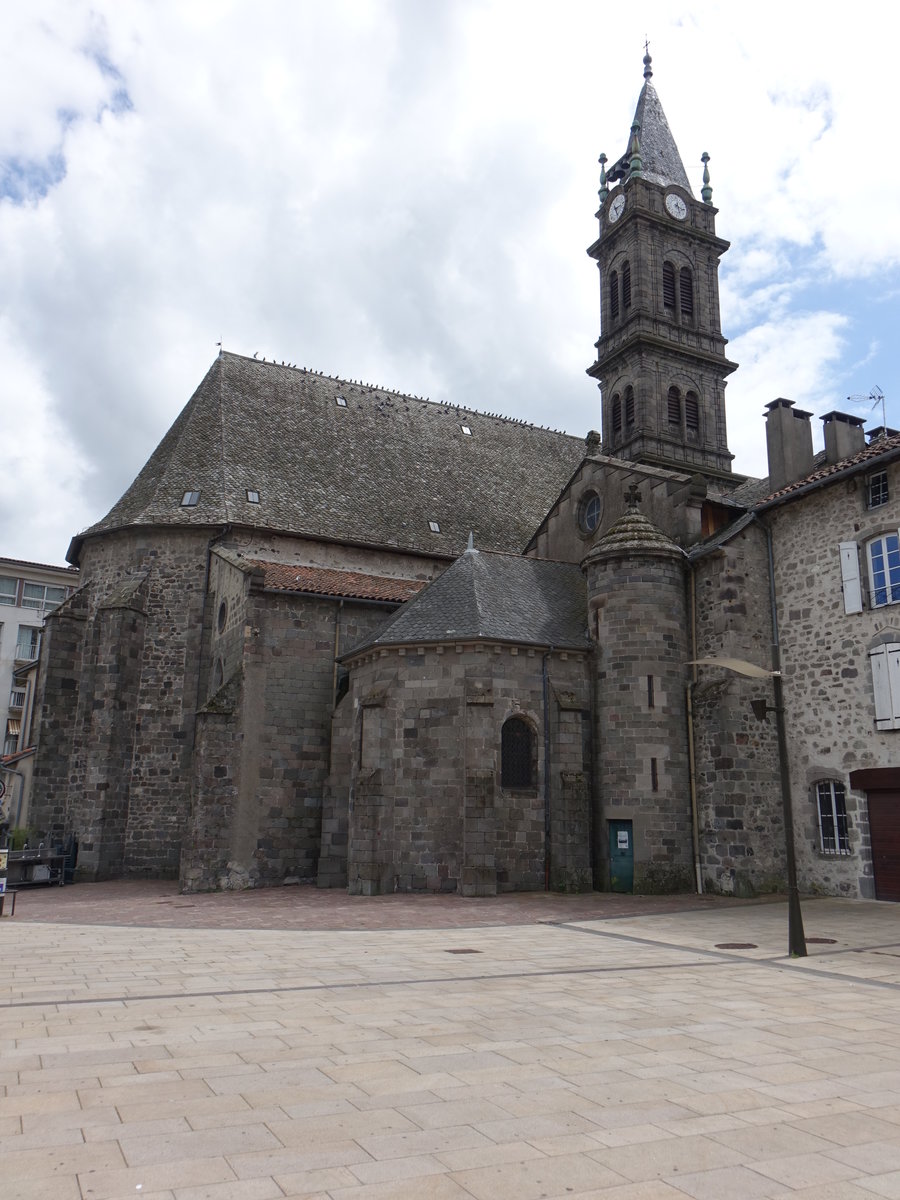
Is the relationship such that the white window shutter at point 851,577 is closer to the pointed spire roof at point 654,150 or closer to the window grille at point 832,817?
the window grille at point 832,817

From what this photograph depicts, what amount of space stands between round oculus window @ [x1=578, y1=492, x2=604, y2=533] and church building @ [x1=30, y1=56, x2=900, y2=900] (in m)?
0.10

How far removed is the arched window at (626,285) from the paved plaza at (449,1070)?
85.5 feet

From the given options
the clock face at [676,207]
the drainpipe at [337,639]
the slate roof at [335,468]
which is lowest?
the drainpipe at [337,639]

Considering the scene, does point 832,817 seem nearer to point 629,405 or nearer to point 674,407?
point 674,407

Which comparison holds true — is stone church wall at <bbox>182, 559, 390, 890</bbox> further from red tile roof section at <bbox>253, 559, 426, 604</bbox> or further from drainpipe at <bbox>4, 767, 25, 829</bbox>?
drainpipe at <bbox>4, 767, 25, 829</bbox>

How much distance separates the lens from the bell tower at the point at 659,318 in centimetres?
3177

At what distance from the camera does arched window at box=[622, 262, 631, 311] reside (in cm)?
3338

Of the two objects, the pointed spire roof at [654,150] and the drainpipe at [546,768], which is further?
the pointed spire roof at [654,150]

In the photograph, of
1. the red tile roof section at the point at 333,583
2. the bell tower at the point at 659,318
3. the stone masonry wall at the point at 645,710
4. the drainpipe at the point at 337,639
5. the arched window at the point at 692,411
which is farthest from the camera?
the arched window at the point at 692,411

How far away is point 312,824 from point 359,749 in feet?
10.6

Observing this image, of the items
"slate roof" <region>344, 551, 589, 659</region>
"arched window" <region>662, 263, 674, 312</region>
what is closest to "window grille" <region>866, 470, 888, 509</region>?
"slate roof" <region>344, 551, 589, 659</region>

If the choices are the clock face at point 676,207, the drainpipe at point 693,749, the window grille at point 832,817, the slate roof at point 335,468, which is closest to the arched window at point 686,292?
the clock face at point 676,207

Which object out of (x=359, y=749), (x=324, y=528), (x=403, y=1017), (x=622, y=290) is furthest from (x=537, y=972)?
(x=622, y=290)

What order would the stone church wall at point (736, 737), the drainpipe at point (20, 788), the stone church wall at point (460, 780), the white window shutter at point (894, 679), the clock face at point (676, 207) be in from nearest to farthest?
1. the white window shutter at point (894, 679)
2. the stone church wall at point (736, 737)
3. the stone church wall at point (460, 780)
4. the drainpipe at point (20, 788)
5. the clock face at point (676, 207)
